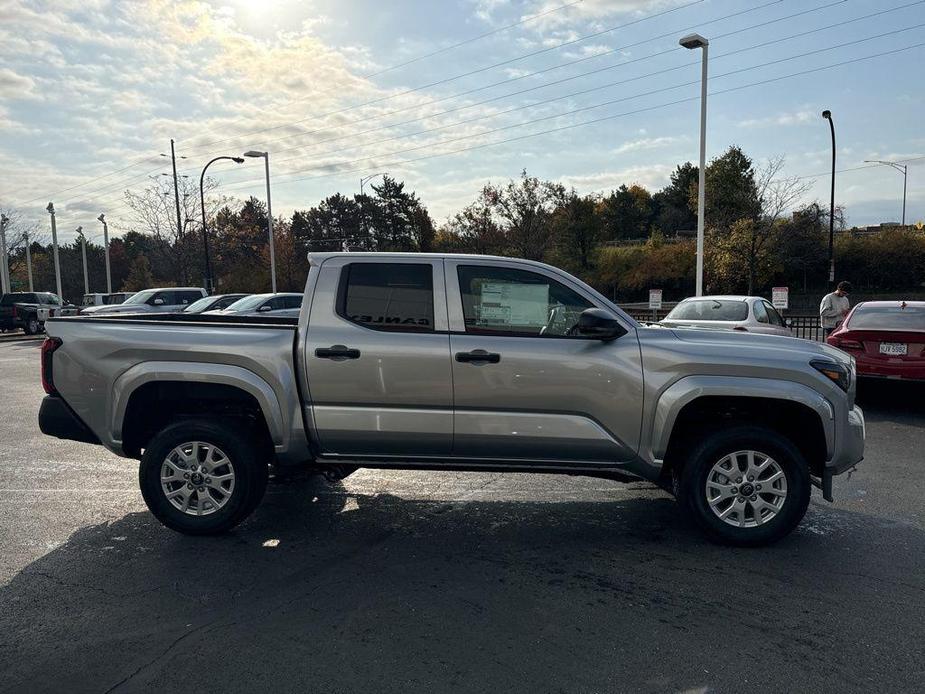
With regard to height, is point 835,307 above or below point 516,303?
below

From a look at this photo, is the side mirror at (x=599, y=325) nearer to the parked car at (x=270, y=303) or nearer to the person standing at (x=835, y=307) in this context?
the person standing at (x=835, y=307)

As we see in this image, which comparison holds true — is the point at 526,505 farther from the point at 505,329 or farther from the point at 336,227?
the point at 336,227

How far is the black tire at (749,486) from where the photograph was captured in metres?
4.45

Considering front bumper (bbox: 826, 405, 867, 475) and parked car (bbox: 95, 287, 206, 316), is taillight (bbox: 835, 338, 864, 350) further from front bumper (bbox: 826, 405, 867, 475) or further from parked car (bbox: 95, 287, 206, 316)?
parked car (bbox: 95, 287, 206, 316)

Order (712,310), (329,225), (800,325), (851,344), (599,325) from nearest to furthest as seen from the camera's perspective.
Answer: (599,325), (851,344), (712,310), (800,325), (329,225)

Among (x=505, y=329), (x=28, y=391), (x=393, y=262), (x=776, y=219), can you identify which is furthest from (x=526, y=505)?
(x=776, y=219)

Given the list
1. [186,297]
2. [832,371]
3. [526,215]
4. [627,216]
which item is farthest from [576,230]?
[832,371]

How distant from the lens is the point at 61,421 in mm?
4859

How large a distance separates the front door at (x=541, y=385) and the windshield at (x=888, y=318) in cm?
655

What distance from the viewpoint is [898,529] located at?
15.8ft

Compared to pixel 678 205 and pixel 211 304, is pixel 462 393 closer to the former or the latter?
pixel 211 304

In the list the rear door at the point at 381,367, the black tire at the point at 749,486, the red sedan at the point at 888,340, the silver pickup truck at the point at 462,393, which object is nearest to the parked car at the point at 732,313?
the red sedan at the point at 888,340

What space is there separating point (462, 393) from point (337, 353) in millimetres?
912

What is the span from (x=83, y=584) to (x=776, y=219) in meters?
38.9
